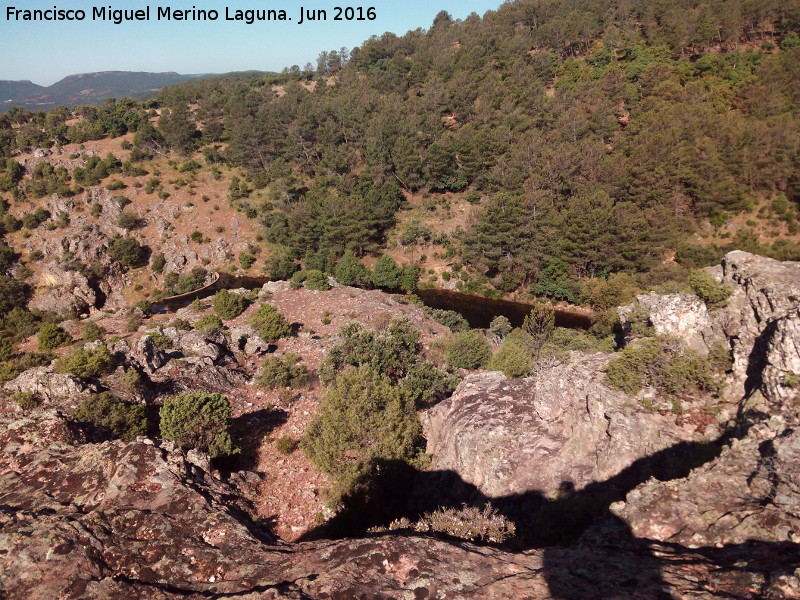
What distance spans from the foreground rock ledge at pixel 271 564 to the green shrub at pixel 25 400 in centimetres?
1466

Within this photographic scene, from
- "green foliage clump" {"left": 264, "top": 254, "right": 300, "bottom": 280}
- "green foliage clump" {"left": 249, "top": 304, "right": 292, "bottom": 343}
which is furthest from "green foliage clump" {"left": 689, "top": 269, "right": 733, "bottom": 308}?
"green foliage clump" {"left": 264, "top": 254, "right": 300, "bottom": 280}

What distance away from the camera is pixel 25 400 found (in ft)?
72.7

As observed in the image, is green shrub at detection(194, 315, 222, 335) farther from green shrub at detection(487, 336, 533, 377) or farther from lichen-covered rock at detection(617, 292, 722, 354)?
lichen-covered rock at detection(617, 292, 722, 354)

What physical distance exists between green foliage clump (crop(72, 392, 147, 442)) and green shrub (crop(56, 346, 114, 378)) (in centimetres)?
452

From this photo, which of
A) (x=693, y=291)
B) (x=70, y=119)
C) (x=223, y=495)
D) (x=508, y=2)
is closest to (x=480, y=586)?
(x=223, y=495)

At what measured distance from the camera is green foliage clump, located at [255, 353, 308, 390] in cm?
3183

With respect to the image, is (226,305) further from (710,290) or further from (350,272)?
(710,290)

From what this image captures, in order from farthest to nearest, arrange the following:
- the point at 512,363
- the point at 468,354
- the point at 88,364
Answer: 1. the point at 468,354
2. the point at 512,363
3. the point at 88,364

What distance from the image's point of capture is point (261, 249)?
76000 millimetres

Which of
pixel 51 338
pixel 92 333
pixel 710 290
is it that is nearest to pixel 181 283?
pixel 92 333

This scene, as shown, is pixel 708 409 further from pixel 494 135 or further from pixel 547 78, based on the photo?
pixel 547 78

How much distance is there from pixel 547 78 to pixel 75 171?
102 m

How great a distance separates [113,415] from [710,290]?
93.9ft

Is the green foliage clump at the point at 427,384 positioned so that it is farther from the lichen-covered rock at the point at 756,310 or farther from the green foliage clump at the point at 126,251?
the green foliage clump at the point at 126,251
